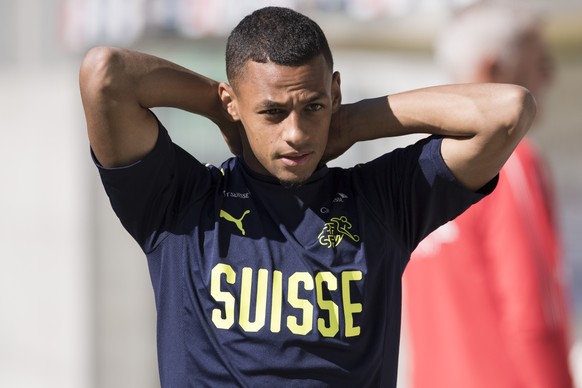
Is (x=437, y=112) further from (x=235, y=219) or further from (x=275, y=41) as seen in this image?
(x=235, y=219)

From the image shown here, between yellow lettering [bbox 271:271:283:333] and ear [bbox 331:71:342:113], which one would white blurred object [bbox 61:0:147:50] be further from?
yellow lettering [bbox 271:271:283:333]

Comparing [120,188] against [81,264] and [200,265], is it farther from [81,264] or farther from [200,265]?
[81,264]

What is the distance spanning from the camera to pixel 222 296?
2.53 meters

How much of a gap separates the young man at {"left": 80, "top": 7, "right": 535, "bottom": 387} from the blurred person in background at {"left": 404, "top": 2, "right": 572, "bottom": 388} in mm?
910

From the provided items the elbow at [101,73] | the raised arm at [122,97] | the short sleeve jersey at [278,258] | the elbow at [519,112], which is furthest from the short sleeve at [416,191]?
the elbow at [101,73]

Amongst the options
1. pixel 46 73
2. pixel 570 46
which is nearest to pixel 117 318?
pixel 46 73

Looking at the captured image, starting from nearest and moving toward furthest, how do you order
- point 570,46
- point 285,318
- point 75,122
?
1. point 285,318
2. point 75,122
3. point 570,46

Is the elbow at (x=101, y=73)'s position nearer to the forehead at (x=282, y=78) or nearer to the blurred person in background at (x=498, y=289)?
the forehead at (x=282, y=78)

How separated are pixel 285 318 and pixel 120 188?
0.47m

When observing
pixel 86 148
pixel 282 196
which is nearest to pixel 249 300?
pixel 282 196

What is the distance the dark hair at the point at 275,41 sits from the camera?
8.29ft

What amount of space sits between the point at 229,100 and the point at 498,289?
1.34 meters

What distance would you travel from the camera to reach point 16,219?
7285mm

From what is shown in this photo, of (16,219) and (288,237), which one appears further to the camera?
(16,219)
